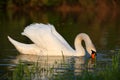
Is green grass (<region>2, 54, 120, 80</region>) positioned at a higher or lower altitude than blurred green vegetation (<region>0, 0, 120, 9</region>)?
lower

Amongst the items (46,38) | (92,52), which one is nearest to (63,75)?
(92,52)

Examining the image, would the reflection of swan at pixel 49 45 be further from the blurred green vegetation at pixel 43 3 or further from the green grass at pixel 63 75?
the blurred green vegetation at pixel 43 3

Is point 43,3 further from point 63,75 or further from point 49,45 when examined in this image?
point 63,75

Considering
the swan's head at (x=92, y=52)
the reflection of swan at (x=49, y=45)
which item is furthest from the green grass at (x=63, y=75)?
the reflection of swan at (x=49, y=45)

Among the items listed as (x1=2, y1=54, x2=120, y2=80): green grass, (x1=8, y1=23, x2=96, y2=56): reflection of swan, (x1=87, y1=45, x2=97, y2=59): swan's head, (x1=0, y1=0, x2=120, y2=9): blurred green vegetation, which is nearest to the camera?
(x1=2, y1=54, x2=120, y2=80): green grass

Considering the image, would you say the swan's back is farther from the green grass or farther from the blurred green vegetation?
the blurred green vegetation

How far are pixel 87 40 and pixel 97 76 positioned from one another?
6160 mm

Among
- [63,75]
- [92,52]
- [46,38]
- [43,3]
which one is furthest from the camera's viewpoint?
[43,3]

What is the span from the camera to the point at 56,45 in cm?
1817

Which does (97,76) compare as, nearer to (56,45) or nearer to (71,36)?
(56,45)

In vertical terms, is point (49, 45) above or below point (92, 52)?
above

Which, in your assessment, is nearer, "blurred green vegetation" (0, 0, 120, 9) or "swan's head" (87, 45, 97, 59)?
"swan's head" (87, 45, 97, 59)

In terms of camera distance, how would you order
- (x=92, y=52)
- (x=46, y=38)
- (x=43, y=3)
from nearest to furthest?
(x=92, y=52), (x=46, y=38), (x=43, y=3)

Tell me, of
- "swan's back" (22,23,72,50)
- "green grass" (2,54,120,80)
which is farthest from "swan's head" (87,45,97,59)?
"green grass" (2,54,120,80)
